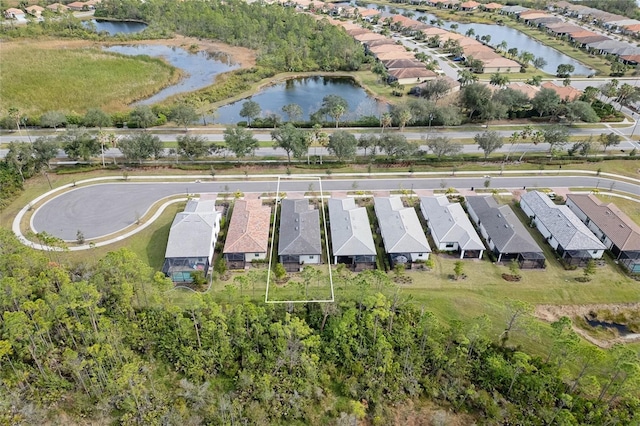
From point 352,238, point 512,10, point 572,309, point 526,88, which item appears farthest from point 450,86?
point 512,10

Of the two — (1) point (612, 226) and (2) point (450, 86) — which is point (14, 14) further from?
(1) point (612, 226)

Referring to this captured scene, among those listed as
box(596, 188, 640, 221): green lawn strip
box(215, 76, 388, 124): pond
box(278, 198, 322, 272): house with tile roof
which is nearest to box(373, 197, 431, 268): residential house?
box(278, 198, 322, 272): house with tile roof

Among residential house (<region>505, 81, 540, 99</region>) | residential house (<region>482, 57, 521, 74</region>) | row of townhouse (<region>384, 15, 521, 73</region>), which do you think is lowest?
residential house (<region>505, 81, 540, 99</region>)

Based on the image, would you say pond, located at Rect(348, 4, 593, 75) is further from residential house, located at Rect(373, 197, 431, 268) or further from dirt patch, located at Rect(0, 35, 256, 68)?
residential house, located at Rect(373, 197, 431, 268)

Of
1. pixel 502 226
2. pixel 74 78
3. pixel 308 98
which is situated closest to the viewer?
pixel 502 226

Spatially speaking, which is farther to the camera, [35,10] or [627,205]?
[35,10]

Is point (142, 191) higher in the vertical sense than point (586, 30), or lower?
lower
